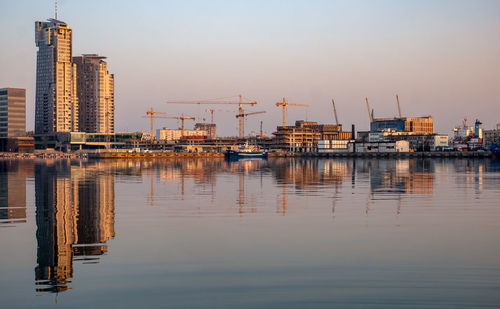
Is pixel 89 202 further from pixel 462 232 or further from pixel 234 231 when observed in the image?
pixel 462 232

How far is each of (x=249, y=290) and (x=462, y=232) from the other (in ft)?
40.4

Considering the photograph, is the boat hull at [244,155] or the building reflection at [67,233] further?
the boat hull at [244,155]

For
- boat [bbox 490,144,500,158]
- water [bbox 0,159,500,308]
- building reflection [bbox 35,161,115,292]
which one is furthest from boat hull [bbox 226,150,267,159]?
water [bbox 0,159,500,308]

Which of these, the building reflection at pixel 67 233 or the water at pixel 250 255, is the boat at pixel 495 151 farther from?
the building reflection at pixel 67 233

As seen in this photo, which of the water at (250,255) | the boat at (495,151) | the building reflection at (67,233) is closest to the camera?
the water at (250,255)

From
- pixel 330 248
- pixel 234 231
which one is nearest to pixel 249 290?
pixel 330 248

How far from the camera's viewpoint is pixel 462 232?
21562 mm

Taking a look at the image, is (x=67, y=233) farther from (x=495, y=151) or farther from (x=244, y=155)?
(x=495, y=151)

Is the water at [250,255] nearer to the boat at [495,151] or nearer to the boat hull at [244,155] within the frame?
the boat hull at [244,155]

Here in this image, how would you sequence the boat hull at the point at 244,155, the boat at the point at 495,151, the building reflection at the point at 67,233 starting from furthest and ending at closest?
the boat hull at the point at 244,155 < the boat at the point at 495,151 < the building reflection at the point at 67,233

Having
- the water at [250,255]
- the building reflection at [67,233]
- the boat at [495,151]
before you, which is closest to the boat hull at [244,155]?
the boat at [495,151]

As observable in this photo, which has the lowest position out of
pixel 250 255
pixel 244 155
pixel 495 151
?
pixel 250 255

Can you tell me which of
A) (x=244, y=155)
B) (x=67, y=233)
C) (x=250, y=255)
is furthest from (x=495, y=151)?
(x=67, y=233)

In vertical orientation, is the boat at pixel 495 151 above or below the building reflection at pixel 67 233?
above
